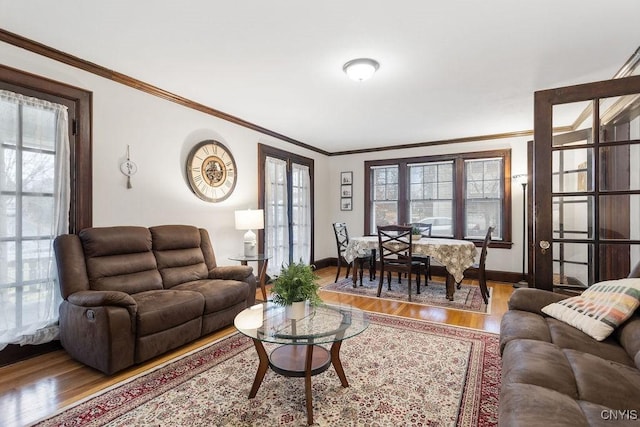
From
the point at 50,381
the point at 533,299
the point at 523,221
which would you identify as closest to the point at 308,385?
the point at 533,299

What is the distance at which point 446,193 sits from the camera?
5684mm

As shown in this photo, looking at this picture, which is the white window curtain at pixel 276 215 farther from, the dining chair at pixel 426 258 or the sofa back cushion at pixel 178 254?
the dining chair at pixel 426 258

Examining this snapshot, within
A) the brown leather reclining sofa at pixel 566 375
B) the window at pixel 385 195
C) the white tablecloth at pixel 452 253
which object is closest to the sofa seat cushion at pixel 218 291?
the brown leather reclining sofa at pixel 566 375

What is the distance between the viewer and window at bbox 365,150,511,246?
5.27 metres

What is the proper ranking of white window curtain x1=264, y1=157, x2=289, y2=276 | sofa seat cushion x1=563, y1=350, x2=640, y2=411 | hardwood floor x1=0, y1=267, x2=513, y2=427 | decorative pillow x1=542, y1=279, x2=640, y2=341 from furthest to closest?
white window curtain x1=264, y1=157, x2=289, y2=276, hardwood floor x1=0, y1=267, x2=513, y2=427, decorative pillow x1=542, y1=279, x2=640, y2=341, sofa seat cushion x1=563, y1=350, x2=640, y2=411

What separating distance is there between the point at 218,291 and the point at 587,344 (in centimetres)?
265

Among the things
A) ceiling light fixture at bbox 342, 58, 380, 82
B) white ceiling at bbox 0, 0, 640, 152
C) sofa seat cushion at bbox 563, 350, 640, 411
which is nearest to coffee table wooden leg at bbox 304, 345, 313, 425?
sofa seat cushion at bbox 563, 350, 640, 411

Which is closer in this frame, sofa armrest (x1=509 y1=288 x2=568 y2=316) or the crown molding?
sofa armrest (x1=509 y1=288 x2=568 y2=316)

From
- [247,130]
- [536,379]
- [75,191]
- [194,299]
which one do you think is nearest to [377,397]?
[536,379]

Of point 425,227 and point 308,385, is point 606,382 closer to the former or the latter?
point 308,385

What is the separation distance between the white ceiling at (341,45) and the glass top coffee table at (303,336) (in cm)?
201

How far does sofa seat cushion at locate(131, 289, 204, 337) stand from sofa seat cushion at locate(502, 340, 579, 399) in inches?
88.1

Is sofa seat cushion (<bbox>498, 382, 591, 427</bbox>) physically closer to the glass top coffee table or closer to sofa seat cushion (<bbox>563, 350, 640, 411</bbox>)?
sofa seat cushion (<bbox>563, 350, 640, 411</bbox>)

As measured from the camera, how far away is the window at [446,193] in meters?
5.27
